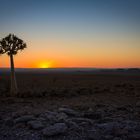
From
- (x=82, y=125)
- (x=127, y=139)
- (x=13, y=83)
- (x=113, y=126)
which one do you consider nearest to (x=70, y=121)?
(x=82, y=125)

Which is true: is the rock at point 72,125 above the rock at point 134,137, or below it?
above

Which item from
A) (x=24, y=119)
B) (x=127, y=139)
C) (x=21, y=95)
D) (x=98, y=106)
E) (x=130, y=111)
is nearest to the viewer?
(x=127, y=139)

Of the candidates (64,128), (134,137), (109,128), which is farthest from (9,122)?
(134,137)

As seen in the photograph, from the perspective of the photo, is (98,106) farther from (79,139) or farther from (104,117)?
(79,139)

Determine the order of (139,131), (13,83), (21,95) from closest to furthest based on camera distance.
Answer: (139,131), (21,95), (13,83)

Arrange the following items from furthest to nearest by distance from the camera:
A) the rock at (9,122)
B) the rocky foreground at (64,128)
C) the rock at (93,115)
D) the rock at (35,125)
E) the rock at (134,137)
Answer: the rock at (93,115)
the rock at (9,122)
the rock at (35,125)
the rocky foreground at (64,128)
the rock at (134,137)

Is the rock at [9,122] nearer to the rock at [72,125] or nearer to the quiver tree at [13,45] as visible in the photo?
the rock at [72,125]

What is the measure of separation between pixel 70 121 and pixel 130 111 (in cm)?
413

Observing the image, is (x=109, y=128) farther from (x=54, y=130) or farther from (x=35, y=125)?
(x=35, y=125)

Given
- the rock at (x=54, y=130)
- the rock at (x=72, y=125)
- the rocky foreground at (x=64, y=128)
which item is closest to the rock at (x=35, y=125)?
the rocky foreground at (x=64, y=128)

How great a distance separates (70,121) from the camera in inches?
343

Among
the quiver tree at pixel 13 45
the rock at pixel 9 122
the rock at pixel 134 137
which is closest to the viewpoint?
the rock at pixel 134 137

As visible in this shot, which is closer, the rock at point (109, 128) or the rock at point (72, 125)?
the rock at point (109, 128)

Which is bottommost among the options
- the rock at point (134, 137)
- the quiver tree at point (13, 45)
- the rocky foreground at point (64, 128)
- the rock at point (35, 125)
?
the rock at point (134, 137)
